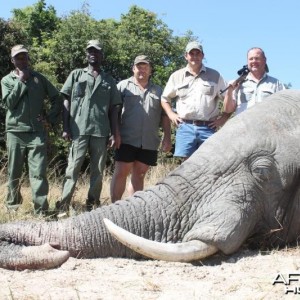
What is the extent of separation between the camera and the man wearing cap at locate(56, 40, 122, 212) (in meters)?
7.39

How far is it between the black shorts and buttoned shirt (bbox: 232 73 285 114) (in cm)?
146

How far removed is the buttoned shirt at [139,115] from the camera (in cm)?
779

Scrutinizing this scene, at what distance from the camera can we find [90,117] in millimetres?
7371

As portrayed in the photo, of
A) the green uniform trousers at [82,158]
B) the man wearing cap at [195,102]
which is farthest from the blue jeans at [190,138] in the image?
the green uniform trousers at [82,158]

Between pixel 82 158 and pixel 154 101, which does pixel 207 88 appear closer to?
pixel 154 101

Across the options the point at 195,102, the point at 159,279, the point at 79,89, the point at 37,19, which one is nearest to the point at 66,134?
the point at 79,89

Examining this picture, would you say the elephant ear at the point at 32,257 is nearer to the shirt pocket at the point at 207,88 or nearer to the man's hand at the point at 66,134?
the man's hand at the point at 66,134

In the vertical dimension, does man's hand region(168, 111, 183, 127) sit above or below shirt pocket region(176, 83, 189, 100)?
below

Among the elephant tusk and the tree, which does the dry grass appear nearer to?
the elephant tusk

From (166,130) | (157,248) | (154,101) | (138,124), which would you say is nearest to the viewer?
(157,248)

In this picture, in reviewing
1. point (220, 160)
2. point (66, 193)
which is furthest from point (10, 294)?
point (66, 193)

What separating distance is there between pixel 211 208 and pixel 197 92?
2836mm

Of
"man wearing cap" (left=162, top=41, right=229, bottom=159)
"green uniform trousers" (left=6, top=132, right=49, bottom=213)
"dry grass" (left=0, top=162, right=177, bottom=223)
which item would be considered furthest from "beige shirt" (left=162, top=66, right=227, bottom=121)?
"dry grass" (left=0, top=162, right=177, bottom=223)

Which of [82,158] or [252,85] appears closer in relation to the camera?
[252,85]
